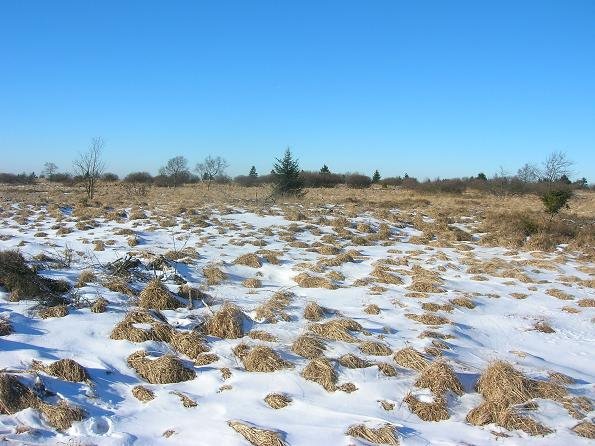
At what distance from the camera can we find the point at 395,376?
5.21 m

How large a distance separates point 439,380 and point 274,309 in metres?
2.77

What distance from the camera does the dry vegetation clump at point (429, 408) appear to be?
449 cm

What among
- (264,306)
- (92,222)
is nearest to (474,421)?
(264,306)

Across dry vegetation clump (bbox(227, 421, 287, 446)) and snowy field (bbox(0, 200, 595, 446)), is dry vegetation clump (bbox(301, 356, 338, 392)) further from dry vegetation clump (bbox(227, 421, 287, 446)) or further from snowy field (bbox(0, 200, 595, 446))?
dry vegetation clump (bbox(227, 421, 287, 446))

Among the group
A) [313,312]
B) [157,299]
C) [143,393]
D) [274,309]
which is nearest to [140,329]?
[157,299]

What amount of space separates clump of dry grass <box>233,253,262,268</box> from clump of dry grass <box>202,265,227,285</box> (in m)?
0.80

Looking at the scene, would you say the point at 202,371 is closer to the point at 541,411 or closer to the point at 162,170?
the point at 541,411

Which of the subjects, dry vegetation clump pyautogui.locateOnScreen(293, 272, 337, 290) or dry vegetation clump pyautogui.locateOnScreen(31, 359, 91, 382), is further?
dry vegetation clump pyautogui.locateOnScreen(293, 272, 337, 290)

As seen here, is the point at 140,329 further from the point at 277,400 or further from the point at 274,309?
the point at 277,400

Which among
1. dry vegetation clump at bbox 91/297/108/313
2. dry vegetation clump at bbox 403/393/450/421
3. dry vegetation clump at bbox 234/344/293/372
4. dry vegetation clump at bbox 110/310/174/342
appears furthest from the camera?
dry vegetation clump at bbox 91/297/108/313

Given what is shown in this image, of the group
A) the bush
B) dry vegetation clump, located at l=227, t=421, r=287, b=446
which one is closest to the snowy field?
dry vegetation clump, located at l=227, t=421, r=287, b=446

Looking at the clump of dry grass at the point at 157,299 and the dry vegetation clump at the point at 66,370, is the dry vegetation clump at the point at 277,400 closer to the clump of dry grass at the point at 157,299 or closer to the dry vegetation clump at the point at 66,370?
the dry vegetation clump at the point at 66,370

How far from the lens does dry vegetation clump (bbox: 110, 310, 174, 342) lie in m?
5.88

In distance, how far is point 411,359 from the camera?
17.9 feet
